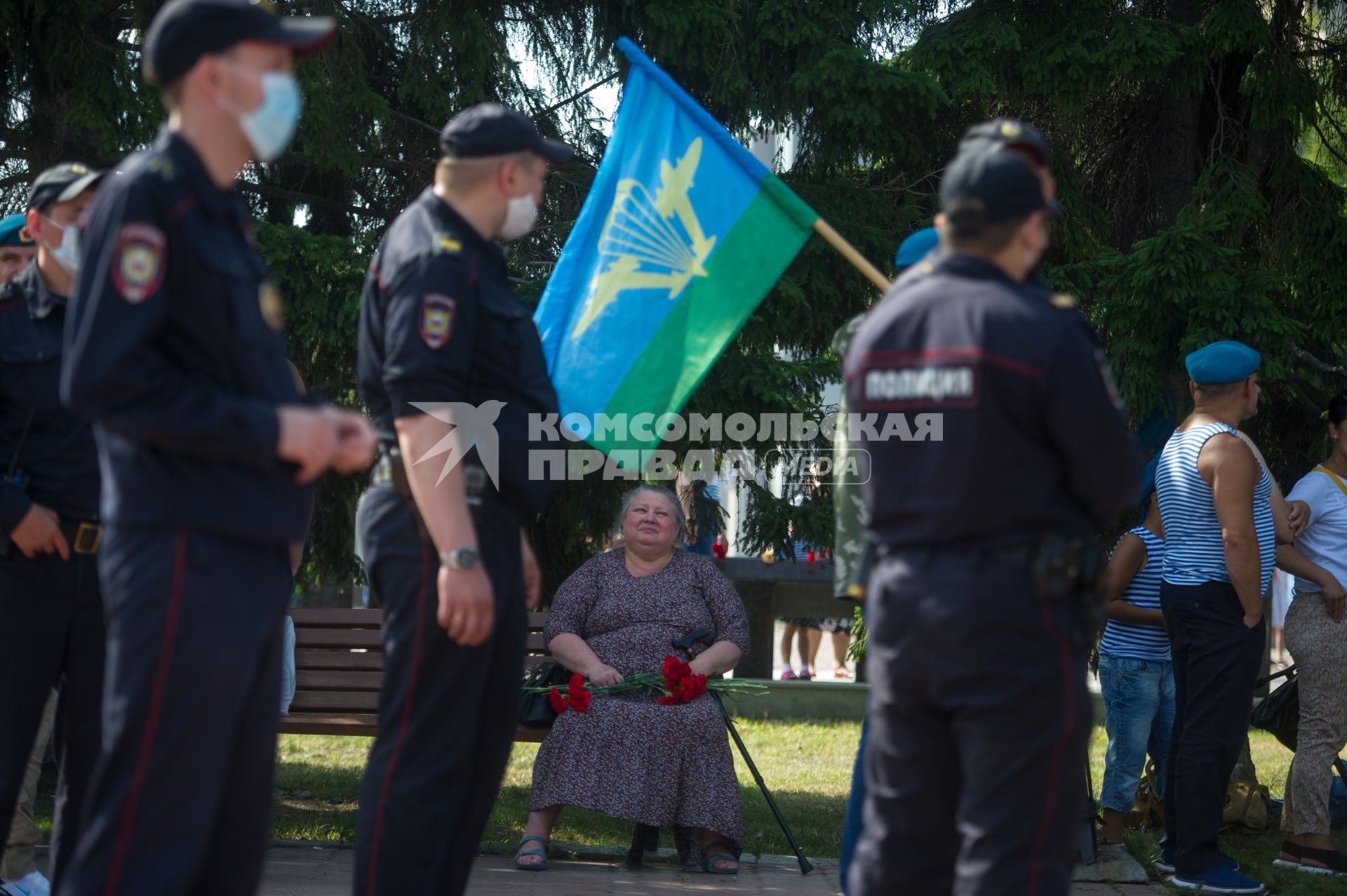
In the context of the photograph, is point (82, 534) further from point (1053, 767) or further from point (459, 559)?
point (1053, 767)

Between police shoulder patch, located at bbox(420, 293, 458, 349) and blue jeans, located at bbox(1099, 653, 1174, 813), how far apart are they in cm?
427

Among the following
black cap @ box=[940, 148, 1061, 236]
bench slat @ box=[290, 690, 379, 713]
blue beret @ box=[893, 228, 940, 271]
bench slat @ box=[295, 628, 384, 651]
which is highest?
blue beret @ box=[893, 228, 940, 271]

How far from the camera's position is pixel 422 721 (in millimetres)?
3121

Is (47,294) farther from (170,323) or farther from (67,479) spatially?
(170,323)

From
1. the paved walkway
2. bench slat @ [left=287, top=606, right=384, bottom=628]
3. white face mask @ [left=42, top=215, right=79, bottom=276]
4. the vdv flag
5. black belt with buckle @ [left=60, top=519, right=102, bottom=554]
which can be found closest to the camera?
black belt with buckle @ [left=60, top=519, right=102, bottom=554]

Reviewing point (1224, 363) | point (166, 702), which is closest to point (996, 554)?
point (166, 702)

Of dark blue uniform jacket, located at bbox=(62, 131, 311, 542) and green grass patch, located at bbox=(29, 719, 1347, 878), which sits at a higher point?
dark blue uniform jacket, located at bbox=(62, 131, 311, 542)

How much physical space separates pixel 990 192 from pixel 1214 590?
3269 mm

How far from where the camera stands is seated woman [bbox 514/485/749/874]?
5.72 metres

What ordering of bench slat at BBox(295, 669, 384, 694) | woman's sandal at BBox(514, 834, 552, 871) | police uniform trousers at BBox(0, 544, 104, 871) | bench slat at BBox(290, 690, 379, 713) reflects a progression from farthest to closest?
bench slat at BBox(295, 669, 384, 694), bench slat at BBox(290, 690, 379, 713), woman's sandal at BBox(514, 834, 552, 871), police uniform trousers at BBox(0, 544, 104, 871)

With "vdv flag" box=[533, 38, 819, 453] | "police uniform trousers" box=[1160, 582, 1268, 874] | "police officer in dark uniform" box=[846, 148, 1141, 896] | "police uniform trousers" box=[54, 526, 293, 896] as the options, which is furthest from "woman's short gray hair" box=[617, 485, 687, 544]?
"police uniform trousers" box=[54, 526, 293, 896]

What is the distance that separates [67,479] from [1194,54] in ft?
18.7

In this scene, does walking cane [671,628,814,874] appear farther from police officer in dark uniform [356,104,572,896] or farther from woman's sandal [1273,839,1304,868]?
police officer in dark uniform [356,104,572,896]

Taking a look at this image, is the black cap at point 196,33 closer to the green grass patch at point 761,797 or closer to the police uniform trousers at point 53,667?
the police uniform trousers at point 53,667
